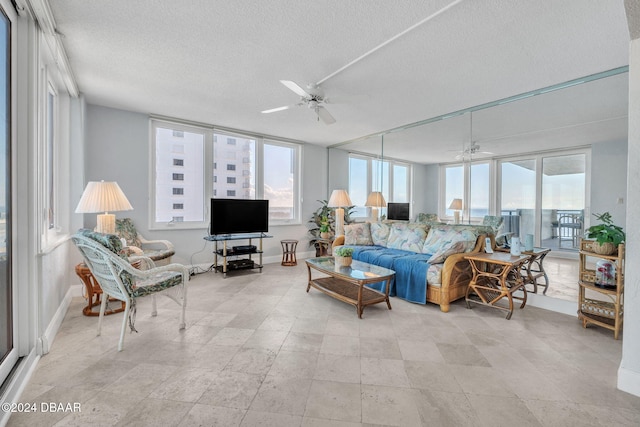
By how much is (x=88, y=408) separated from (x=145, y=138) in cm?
385

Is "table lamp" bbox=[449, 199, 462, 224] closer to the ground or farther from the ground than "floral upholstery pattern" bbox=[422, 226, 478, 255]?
farther from the ground

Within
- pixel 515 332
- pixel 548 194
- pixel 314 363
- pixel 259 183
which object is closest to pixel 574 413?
pixel 515 332

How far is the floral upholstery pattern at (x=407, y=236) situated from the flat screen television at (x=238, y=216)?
231 centimetres

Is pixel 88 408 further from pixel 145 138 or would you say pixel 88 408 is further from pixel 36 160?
pixel 145 138

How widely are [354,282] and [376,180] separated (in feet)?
9.73

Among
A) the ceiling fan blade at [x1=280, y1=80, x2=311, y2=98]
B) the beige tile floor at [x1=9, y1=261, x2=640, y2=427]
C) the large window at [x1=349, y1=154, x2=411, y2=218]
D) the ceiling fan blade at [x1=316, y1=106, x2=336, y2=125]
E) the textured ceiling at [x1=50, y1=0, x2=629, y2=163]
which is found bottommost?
the beige tile floor at [x1=9, y1=261, x2=640, y2=427]

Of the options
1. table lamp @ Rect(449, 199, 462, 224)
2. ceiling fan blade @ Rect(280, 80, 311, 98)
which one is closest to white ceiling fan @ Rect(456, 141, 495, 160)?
table lamp @ Rect(449, 199, 462, 224)

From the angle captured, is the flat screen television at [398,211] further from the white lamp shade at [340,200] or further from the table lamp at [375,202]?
the white lamp shade at [340,200]

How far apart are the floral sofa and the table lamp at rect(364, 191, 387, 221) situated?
0.77 meters

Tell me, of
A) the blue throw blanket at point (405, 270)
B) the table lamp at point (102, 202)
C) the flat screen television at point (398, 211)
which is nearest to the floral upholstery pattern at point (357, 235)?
the blue throw blanket at point (405, 270)

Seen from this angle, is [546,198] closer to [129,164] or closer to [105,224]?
[105,224]

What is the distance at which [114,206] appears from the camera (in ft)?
9.52

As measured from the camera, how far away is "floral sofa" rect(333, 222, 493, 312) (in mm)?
3199

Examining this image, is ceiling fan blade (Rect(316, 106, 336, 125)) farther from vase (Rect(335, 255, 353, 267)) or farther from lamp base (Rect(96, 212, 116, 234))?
lamp base (Rect(96, 212, 116, 234))
